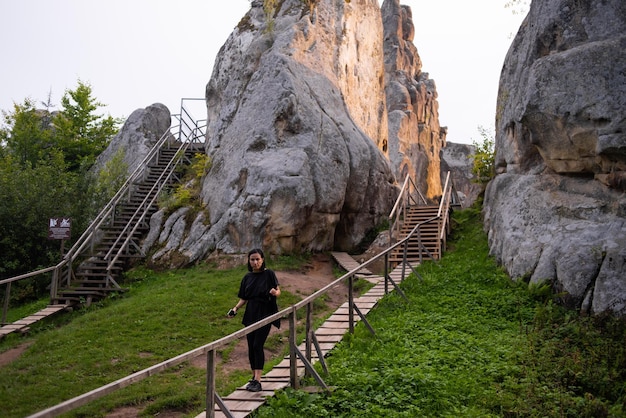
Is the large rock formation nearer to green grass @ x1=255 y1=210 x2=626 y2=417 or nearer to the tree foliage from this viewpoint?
green grass @ x1=255 y1=210 x2=626 y2=417

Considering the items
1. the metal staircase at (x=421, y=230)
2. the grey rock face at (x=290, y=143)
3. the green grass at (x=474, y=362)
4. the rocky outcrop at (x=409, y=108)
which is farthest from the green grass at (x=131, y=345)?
the rocky outcrop at (x=409, y=108)

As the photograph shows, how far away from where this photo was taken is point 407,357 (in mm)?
9039

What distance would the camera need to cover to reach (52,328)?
1459 cm

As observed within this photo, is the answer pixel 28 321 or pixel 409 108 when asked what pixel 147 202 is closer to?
pixel 28 321

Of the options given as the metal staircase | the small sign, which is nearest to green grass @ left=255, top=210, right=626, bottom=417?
the metal staircase

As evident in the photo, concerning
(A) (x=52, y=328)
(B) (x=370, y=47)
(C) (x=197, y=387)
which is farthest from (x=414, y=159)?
(C) (x=197, y=387)

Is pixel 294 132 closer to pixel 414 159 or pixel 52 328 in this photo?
pixel 52 328

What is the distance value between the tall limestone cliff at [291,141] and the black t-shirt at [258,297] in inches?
434

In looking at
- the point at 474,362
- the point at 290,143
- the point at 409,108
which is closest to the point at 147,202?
the point at 290,143

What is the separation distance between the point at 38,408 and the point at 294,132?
1434 cm

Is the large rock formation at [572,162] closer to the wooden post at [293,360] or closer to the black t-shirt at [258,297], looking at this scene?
the wooden post at [293,360]

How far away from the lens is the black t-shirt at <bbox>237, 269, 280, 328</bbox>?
797cm

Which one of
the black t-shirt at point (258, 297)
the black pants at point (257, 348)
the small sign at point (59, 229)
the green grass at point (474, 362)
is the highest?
the small sign at point (59, 229)

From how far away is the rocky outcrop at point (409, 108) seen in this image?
50.0 metres
